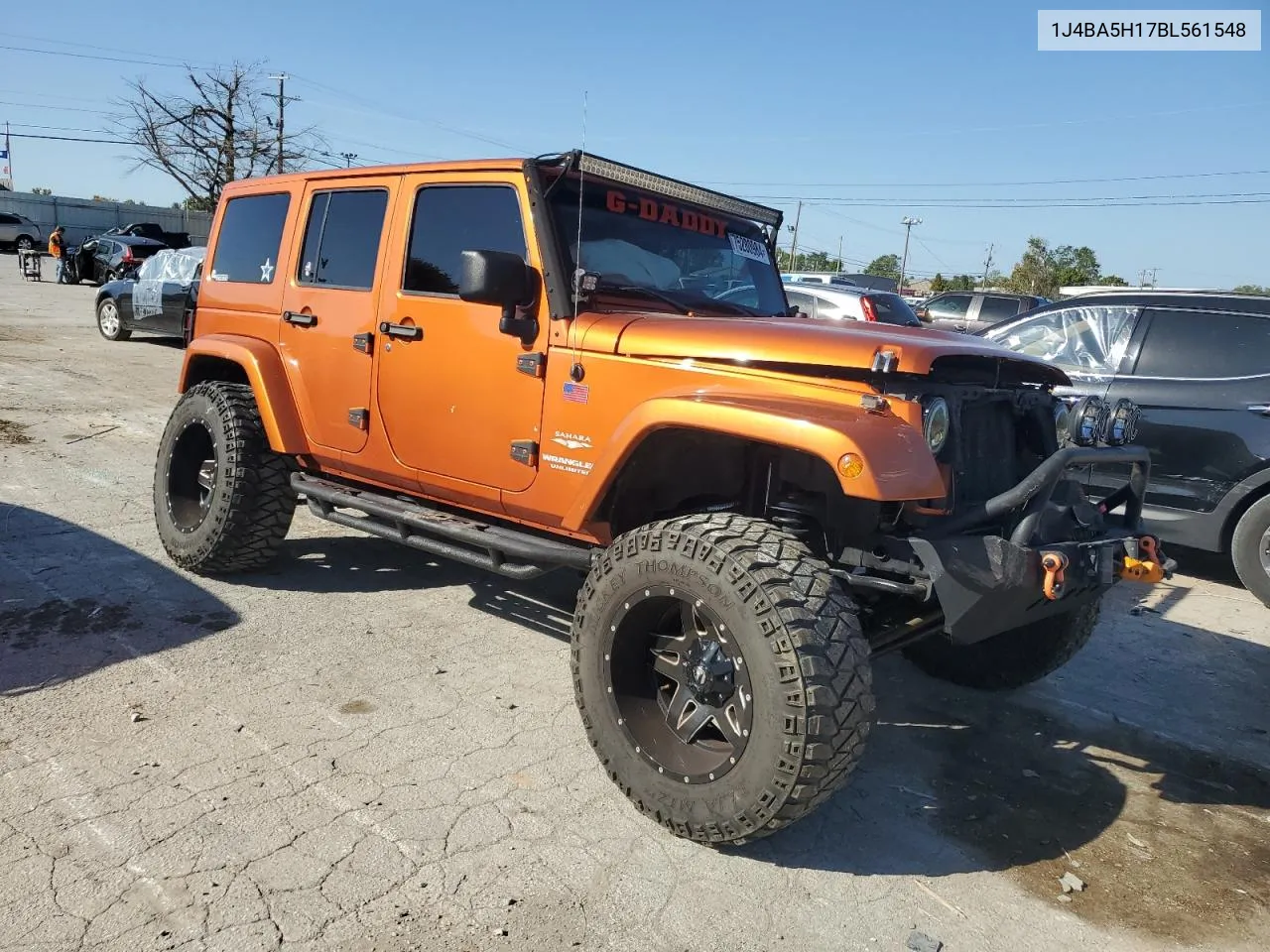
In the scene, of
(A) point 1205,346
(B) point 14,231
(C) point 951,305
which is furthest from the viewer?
(B) point 14,231

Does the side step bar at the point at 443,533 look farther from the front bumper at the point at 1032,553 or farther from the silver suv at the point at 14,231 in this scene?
the silver suv at the point at 14,231

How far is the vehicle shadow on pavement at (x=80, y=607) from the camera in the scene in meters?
3.72

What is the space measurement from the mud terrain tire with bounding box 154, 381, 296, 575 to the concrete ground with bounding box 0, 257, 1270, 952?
19 centimetres

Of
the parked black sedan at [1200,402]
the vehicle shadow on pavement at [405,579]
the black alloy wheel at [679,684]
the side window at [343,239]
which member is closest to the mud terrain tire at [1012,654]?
the black alloy wheel at [679,684]

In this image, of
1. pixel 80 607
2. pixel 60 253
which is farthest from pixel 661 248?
pixel 60 253

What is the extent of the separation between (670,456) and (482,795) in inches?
51.2

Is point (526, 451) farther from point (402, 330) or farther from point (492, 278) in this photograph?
point (402, 330)

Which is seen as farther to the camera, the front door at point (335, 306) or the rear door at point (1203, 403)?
the rear door at point (1203, 403)

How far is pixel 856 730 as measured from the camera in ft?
8.30

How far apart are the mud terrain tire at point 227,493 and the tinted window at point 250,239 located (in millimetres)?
645

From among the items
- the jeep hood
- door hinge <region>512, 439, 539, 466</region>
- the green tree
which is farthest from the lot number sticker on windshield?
the green tree

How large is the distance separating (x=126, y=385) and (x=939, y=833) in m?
10.5

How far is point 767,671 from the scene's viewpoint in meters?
2.54

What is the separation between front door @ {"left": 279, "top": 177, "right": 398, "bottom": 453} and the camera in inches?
164
